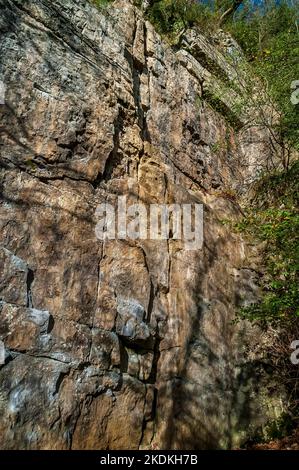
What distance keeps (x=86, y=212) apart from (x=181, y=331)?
254 cm

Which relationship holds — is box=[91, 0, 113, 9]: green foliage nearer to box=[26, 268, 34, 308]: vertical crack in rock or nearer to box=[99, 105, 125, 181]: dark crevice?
box=[99, 105, 125, 181]: dark crevice

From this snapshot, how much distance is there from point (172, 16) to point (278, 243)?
8453mm

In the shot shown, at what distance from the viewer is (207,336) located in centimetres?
672

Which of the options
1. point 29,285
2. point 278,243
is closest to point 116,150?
point 29,285

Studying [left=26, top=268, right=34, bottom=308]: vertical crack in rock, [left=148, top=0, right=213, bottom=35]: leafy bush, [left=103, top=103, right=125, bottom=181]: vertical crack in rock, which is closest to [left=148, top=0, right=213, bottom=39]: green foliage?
[left=148, top=0, right=213, bottom=35]: leafy bush

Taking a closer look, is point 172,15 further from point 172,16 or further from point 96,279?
point 96,279

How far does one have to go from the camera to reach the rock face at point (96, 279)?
16.4 feet

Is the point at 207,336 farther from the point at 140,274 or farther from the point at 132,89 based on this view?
the point at 132,89

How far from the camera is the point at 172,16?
12086 mm

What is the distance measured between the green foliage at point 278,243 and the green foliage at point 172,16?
18.1 feet

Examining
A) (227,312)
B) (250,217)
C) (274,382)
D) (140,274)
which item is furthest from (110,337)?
(250,217)

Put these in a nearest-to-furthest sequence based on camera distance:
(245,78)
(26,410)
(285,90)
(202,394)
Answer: (26,410)
(202,394)
(285,90)
(245,78)

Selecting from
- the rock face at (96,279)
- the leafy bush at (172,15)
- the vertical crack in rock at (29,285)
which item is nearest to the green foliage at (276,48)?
the leafy bush at (172,15)

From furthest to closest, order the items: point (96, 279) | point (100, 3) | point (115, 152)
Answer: point (100, 3), point (115, 152), point (96, 279)
